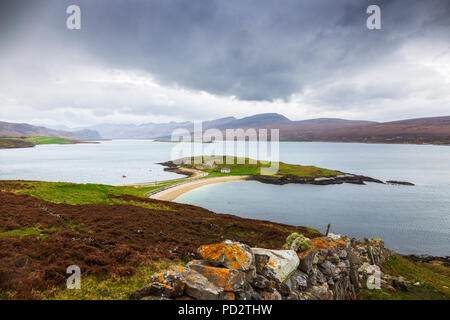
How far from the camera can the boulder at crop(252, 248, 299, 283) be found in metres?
8.86

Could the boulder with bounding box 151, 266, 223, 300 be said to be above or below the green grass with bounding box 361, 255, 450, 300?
above

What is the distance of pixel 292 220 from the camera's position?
47.5 metres

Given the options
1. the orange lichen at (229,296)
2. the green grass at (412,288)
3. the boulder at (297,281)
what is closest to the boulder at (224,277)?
the orange lichen at (229,296)

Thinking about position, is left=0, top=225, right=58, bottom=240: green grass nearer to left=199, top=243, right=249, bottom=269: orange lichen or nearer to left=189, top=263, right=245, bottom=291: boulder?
left=199, top=243, right=249, bottom=269: orange lichen

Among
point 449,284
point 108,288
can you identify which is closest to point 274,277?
point 108,288

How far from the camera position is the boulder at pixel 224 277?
6895 mm

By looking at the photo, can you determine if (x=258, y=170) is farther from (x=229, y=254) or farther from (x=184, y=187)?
(x=229, y=254)

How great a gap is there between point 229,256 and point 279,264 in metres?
3.04

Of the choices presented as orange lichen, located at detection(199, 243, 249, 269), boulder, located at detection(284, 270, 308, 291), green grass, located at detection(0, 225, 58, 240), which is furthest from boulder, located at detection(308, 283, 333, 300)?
green grass, located at detection(0, 225, 58, 240)

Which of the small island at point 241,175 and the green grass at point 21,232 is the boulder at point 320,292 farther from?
the small island at point 241,175

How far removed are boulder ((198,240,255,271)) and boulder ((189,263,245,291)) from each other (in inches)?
18.1
